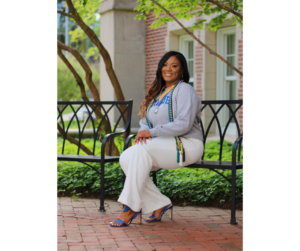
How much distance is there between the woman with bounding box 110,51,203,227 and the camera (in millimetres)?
3750

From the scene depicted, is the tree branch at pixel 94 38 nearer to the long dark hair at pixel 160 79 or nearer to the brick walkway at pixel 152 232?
the long dark hair at pixel 160 79

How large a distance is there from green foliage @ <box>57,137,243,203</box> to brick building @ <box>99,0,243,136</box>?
15.4 ft

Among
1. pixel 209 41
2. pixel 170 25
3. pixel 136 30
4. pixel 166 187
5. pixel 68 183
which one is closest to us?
pixel 166 187

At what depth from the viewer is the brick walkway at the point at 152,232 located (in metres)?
3.27

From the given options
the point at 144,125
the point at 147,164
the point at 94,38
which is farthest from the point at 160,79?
the point at 94,38

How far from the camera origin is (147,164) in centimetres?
377

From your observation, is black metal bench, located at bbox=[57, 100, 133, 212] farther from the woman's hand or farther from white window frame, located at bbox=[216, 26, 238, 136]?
white window frame, located at bbox=[216, 26, 238, 136]

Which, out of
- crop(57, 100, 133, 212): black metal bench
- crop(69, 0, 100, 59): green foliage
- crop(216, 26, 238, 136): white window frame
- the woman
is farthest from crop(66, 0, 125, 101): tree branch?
crop(216, 26, 238, 136): white window frame
